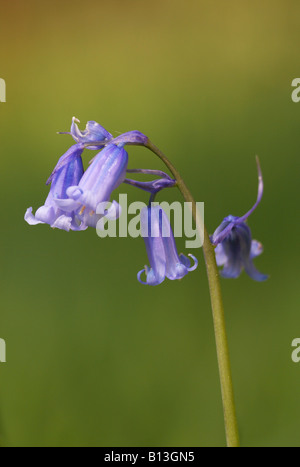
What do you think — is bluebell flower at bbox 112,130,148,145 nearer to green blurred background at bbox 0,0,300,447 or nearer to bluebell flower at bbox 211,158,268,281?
bluebell flower at bbox 211,158,268,281

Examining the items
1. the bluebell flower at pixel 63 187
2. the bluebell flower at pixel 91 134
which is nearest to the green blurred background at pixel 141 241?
the bluebell flower at pixel 63 187

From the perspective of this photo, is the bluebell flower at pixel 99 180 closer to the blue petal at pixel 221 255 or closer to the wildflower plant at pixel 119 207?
the wildflower plant at pixel 119 207

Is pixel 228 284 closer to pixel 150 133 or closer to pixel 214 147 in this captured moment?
pixel 214 147

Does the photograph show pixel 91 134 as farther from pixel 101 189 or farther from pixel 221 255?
pixel 221 255

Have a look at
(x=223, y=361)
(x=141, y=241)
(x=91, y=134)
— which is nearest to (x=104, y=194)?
(x=91, y=134)

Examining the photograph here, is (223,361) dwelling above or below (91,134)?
below

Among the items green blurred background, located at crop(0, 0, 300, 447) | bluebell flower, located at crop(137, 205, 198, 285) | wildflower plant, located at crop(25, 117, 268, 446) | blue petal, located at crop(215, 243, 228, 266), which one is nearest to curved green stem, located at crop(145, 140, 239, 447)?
wildflower plant, located at crop(25, 117, 268, 446)

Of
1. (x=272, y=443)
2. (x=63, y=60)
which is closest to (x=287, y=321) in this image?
(x=272, y=443)
